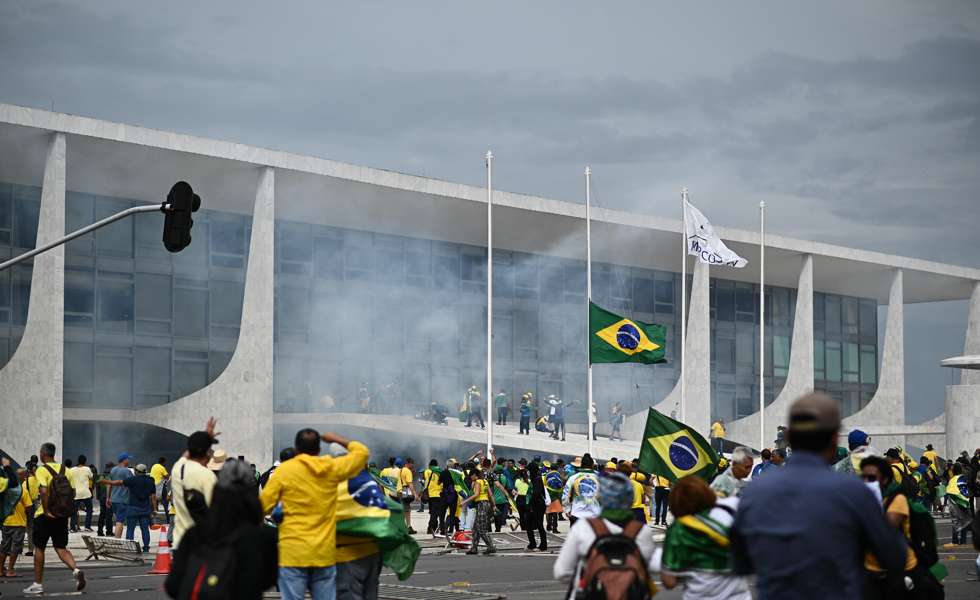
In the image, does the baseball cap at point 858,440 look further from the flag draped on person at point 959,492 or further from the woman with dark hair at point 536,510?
the woman with dark hair at point 536,510

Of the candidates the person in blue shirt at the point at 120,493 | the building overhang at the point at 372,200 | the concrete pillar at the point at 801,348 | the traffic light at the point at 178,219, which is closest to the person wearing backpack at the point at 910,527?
the traffic light at the point at 178,219

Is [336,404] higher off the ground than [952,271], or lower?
lower

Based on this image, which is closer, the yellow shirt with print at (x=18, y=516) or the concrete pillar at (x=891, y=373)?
the yellow shirt with print at (x=18, y=516)

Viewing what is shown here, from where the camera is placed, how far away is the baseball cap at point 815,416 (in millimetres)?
5066

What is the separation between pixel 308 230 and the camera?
161 ft

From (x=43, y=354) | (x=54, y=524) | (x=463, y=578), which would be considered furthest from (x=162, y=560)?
(x=43, y=354)

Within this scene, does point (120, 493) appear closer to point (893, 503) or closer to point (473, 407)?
point (893, 503)

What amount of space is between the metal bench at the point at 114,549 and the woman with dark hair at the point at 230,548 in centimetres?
1580

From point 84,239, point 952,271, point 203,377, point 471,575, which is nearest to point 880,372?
point 952,271

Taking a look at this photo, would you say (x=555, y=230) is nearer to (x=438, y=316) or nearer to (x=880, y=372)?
(x=438, y=316)

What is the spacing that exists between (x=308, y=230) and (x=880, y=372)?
3206 centimetres

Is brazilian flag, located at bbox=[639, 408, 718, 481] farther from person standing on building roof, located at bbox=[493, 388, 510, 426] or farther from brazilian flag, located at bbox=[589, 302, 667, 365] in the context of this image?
person standing on building roof, located at bbox=[493, 388, 510, 426]

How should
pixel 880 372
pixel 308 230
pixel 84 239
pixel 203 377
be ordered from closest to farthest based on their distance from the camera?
pixel 84 239, pixel 203 377, pixel 308 230, pixel 880 372

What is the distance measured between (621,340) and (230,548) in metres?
25.7
